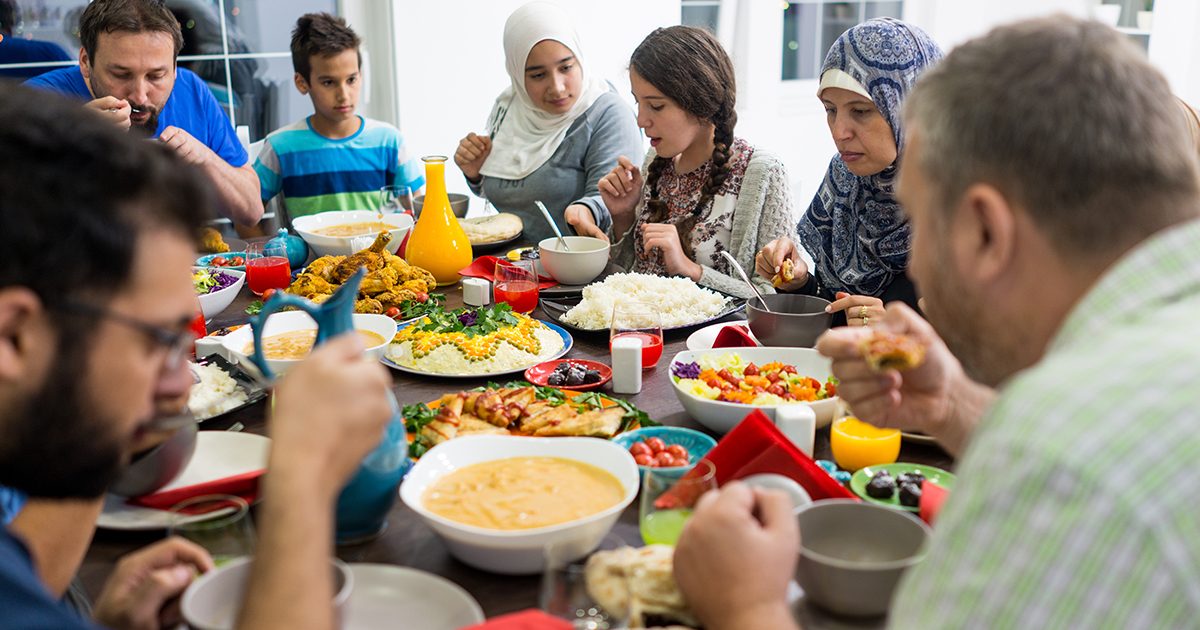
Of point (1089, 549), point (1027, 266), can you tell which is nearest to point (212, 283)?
point (1027, 266)

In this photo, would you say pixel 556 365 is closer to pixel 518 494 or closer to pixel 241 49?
pixel 518 494

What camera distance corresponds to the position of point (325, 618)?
1.05 metres

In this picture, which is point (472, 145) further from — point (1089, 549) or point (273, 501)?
point (1089, 549)

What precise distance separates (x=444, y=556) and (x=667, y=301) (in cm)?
132

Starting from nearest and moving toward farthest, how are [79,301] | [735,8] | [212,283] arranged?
[79,301] < [212,283] < [735,8]

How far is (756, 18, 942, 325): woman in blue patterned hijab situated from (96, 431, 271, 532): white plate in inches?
58.1

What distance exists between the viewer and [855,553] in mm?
1321

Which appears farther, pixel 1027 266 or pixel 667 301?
pixel 667 301

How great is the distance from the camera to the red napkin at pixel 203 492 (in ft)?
5.17

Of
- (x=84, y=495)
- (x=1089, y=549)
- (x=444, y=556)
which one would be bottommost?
(x=444, y=556)

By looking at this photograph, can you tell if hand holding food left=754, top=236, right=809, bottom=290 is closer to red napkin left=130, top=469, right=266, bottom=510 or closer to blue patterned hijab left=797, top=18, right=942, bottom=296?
blue patterned hijab left=797, top=18, right=942, bottom=296

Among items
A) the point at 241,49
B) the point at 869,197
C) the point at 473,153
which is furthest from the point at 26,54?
the point at 869,197

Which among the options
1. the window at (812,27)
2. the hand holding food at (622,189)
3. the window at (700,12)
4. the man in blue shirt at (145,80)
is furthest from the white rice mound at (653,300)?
the window at (812,27)

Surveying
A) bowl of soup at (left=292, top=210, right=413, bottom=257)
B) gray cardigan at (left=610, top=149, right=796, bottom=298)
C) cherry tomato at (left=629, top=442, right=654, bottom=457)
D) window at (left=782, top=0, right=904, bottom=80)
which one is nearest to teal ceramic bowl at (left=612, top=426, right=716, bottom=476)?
cherry tomato at (left=629, top=442, right=654, bottom=457)
